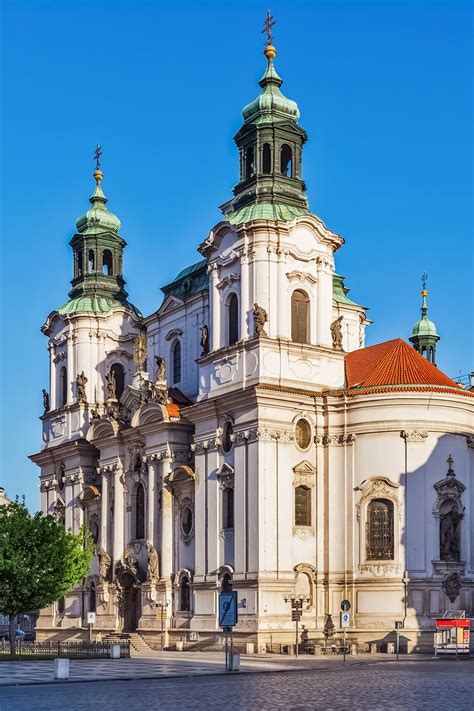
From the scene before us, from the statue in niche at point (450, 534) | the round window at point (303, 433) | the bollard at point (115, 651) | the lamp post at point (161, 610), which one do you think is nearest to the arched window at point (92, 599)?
the lamp post at point (161, 610)

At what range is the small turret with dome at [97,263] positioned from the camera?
76125 millimetres

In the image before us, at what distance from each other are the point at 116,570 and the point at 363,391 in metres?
18.8

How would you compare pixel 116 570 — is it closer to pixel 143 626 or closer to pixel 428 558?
pixel 143 626

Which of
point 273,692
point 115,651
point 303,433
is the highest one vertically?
point 303,433

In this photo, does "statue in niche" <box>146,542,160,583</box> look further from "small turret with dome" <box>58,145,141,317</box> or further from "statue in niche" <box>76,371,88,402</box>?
"small turret with dome" <box>58,145,141,317</box>

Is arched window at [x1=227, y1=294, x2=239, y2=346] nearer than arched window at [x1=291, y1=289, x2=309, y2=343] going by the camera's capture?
No

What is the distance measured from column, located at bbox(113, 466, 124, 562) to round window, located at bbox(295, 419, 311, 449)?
14269 mm

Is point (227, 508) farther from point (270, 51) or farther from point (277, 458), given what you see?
point (270, 51)

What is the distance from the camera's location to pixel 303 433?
58.0 metres

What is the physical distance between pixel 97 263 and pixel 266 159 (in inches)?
726

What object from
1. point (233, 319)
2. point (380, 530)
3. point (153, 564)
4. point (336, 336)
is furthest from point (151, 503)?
point (380, 530)

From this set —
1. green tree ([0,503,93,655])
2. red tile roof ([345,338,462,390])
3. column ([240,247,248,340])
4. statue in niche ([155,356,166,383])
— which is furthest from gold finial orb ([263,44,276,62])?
green tree ([0,503,93,655])

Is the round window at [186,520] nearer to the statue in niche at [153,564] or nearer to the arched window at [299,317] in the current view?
the statue in niche at [153,564]

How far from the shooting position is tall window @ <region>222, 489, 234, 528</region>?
5784 centimetres
